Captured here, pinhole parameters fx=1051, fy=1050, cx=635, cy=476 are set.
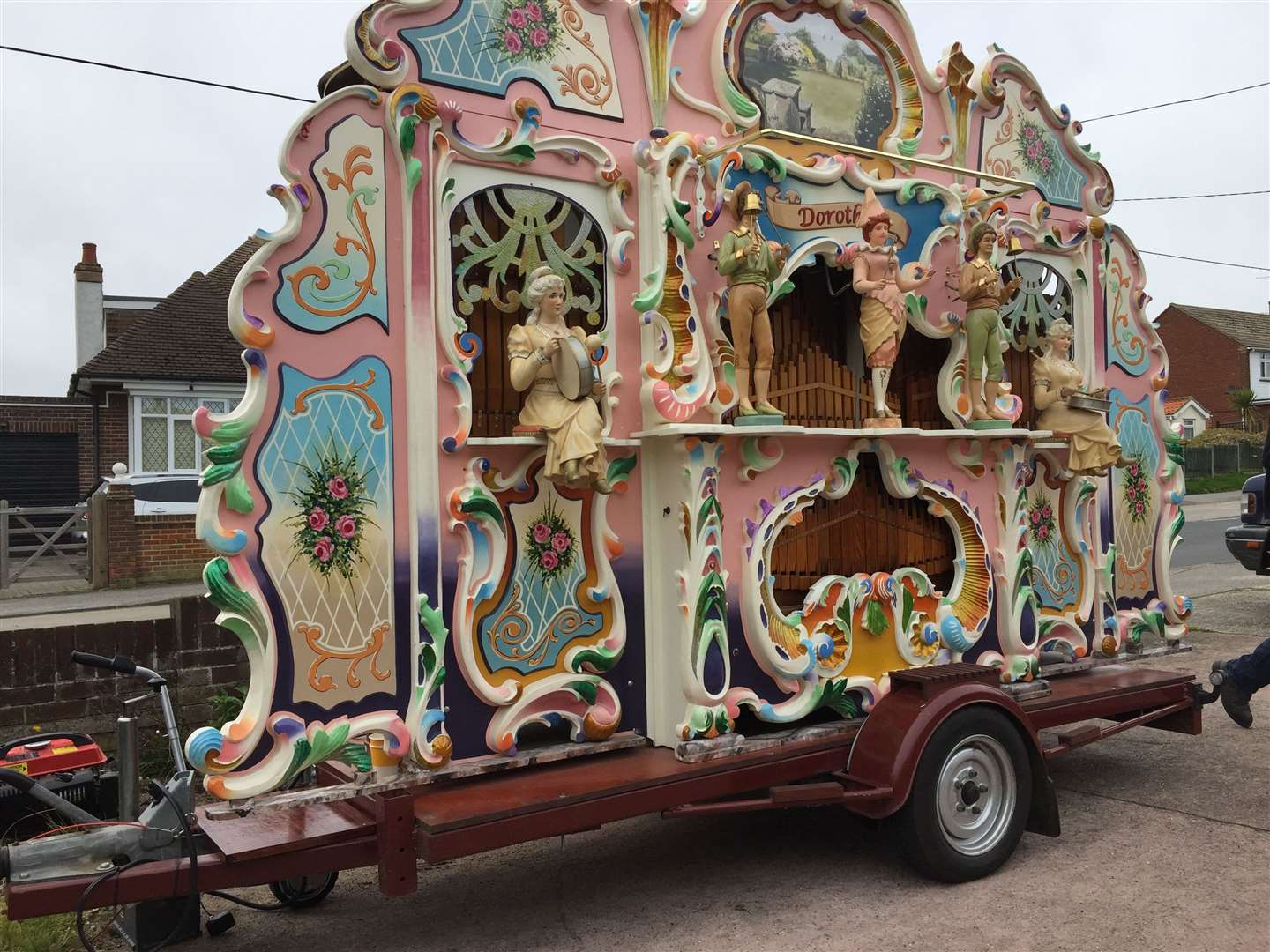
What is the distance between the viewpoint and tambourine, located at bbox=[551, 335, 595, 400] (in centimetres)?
432

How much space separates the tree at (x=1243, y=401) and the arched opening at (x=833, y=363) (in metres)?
40.5

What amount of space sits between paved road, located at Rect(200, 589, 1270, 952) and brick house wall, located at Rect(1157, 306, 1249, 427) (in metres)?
42.8

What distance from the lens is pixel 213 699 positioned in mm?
6570

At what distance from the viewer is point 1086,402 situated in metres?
6.20

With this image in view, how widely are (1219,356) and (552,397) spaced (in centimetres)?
4680

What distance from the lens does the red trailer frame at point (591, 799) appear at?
3.62 metres

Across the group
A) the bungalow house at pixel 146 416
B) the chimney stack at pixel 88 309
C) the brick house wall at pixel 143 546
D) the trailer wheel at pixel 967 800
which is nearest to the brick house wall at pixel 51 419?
the bungalow house at pixel 146 416

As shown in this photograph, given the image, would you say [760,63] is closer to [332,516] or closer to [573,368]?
[573,368]

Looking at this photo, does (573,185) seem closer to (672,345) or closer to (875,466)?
(672,345)

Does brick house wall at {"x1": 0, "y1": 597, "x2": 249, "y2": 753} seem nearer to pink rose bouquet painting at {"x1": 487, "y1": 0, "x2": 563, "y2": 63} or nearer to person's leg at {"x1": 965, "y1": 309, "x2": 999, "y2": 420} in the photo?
pink rose bouquet painting at {"x1": 487, "y1": 0, "x2": 563, "y2": 63}

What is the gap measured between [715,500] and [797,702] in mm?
1078

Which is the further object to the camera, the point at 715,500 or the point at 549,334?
the point at 715,500

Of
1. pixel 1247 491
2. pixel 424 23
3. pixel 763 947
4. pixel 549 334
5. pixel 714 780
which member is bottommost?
pixel 763 947

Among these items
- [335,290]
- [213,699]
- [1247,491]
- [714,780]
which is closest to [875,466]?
[714,780]
